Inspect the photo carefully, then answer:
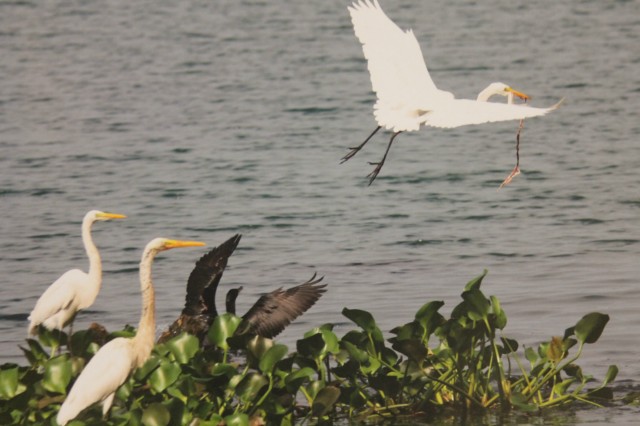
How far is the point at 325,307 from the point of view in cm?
1133

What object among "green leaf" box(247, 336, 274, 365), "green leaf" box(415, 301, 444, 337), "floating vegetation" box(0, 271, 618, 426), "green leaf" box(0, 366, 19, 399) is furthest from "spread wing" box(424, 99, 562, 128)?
"green leaf" box(0, 366, 19, 399)

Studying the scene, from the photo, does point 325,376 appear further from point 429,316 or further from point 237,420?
point 237,420

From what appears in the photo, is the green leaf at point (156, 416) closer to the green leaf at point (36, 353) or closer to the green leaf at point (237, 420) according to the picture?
the green leaf at point (237, 420)

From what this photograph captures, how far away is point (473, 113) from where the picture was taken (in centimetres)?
820

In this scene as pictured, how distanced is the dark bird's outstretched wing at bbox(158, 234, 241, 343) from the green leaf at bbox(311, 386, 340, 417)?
1.41m

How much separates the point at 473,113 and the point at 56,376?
104 inches

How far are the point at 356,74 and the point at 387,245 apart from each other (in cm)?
1027

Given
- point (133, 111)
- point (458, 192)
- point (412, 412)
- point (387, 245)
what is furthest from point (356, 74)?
point (412, 412)

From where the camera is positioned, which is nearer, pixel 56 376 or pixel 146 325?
pixel 56 376

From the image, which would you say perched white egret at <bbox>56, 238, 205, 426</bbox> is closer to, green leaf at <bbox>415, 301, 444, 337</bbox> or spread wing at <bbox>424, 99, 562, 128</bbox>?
green leaf at <bbox>415, 301, 444, 337</bbox>

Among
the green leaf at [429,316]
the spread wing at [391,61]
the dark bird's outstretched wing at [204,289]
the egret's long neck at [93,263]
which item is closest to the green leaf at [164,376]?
the green leaf at [429,316]

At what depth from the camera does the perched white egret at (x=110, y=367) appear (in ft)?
24.0

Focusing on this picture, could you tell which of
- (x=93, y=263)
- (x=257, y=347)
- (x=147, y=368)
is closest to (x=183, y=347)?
(x=147, y=368)

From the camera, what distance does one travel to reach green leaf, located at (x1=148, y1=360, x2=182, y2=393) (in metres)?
7.42
